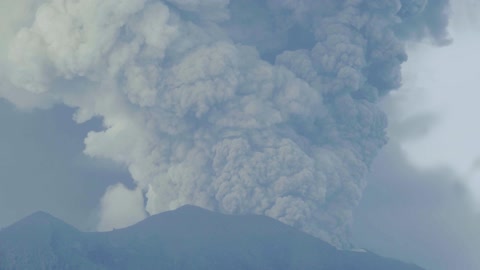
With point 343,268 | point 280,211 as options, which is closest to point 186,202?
point 280,211

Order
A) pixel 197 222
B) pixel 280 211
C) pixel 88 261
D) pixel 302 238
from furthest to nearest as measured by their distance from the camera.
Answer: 1. pixel 197 222
2. pixel 302 238
3. pixel 88 261
4. pixel 280 211

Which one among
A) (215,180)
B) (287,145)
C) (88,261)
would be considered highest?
(287,145)

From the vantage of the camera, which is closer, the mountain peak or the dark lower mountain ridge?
the dark lower mountain ridge

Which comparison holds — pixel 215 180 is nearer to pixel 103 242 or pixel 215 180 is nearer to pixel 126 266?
pixel 126 266

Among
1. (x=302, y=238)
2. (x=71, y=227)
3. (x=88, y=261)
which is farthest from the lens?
(x=71, y=227)

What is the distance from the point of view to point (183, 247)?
4516cm

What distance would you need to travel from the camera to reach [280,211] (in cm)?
3125

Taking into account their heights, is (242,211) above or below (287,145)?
below

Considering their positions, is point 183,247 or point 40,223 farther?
point 183,247

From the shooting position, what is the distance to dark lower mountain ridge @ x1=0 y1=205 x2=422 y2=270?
38906 mm

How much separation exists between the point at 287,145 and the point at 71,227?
1934cm

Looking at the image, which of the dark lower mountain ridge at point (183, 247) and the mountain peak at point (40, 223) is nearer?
the dark lower mountain ridge at point (183, 247)

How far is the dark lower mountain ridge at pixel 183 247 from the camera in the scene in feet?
128

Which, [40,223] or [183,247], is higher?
[183,247]
